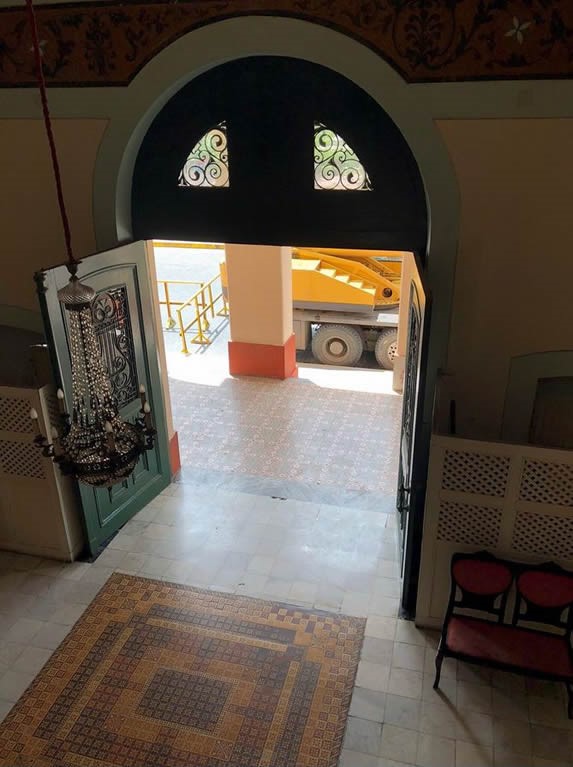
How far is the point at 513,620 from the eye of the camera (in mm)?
4176

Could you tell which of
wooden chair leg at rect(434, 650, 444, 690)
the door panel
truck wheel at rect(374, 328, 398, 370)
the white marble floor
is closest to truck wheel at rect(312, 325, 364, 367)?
truck wheel at rect(374, 328, 398, 370)

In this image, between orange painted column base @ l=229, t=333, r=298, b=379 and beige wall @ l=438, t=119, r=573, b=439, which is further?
orange painted column base @ l=229, t=333, r=298, b=379

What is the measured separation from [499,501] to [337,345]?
584cm

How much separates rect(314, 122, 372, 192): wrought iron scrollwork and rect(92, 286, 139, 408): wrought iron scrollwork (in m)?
1.86

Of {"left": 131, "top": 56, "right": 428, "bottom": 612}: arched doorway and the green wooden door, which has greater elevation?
{"left": 131, "top": 56, "right": 428, "bottom": 612}: arched doorway

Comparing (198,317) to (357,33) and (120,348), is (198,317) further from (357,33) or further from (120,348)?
(357,33)

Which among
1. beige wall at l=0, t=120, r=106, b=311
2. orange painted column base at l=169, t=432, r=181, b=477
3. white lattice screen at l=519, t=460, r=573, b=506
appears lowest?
orange painted column base at l=169, t=432, r=181, b=477

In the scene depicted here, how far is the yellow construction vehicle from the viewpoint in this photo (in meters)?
9.32

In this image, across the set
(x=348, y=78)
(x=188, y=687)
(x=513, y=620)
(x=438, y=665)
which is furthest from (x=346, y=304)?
(x=188, y=687)

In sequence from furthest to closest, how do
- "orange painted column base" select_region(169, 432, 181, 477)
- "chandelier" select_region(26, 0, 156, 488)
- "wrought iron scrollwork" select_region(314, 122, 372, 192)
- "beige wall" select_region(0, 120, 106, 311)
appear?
"orange painted column base" select_region(169, 432, 181, 477) < "beige wall" select_region(0, 120, 106, 311) < "wrought iron scrollwork" select_region(314, 122, 372, 192) < "chandelier" select_region(26, 0, 156, 488)

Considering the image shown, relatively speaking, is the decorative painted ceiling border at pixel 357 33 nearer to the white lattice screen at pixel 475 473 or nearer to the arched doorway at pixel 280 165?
the arched doorway at pixel 280 165

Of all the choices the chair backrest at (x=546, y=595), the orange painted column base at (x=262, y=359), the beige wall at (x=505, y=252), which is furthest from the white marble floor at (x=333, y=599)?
the orange painted column base at (x=262, y=359)

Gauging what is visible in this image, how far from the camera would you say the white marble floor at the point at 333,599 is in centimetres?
385

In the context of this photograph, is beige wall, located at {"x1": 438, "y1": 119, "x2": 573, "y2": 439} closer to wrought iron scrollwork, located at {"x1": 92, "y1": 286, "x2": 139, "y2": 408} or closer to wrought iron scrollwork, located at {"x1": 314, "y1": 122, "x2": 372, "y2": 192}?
wrought iron scrollwork, located at {"x1": 314, "y1": 122, "x2": 372, "y2": 192}
